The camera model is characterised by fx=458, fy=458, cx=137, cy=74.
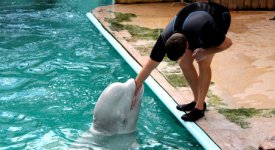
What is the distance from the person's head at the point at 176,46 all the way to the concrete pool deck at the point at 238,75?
944 millimetres

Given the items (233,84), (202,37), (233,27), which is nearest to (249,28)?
(233,27)

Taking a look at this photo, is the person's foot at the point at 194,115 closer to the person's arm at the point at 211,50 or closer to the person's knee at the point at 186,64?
the person's knee at the point at 186,64

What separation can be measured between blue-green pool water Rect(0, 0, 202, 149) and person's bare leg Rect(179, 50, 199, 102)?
47 cm

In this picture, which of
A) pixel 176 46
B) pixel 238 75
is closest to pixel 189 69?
pixel 176 46

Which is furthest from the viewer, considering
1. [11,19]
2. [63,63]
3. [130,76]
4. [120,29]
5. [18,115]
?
[11,19]

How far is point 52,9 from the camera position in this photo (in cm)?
1101

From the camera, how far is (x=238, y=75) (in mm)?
5883

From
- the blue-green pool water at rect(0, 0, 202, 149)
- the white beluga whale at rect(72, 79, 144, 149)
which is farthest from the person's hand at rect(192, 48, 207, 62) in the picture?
the blue-green pool water at rect(0, 0, 202, 149)

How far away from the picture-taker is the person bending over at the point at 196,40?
3.77 meters

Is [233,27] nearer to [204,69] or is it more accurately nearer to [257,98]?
[257,98]

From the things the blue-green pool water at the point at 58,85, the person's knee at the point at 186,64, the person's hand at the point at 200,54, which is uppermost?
the person's hand at the point at 200,54

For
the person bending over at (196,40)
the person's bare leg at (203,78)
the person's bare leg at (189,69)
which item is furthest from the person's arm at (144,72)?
the person's bare leg at (203,78)

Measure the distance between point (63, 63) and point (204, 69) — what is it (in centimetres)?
299

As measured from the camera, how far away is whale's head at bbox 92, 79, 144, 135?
13.2 ft
